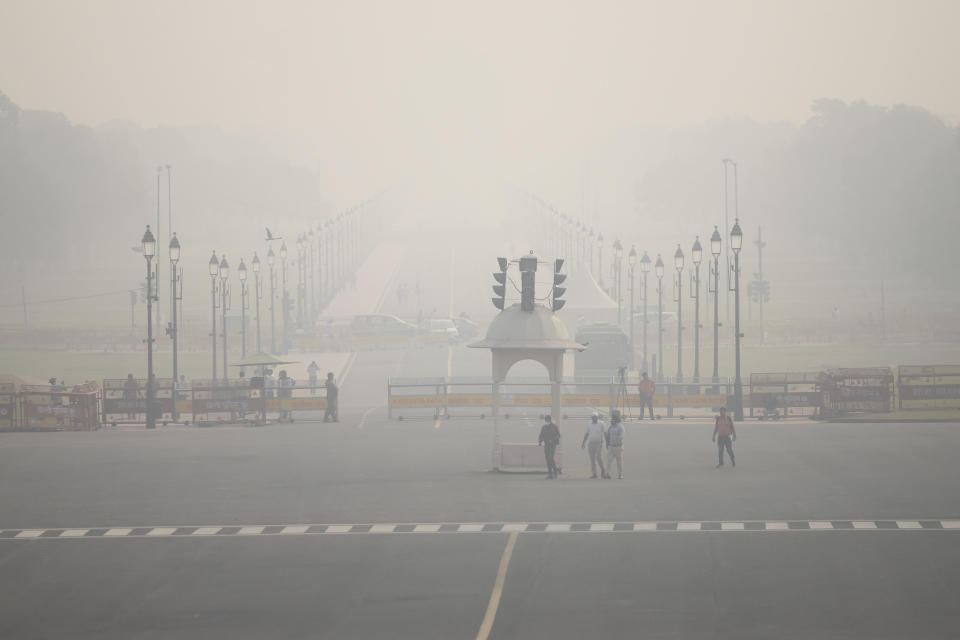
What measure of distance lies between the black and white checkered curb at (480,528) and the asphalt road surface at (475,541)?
74 millimetres

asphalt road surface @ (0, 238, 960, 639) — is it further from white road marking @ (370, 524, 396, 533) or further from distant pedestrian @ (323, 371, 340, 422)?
distant pedestrian @ (323, 371, 340, 422)

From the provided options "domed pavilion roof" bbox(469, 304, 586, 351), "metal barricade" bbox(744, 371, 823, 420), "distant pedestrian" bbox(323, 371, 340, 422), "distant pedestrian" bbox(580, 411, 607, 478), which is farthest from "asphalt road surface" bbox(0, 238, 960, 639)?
A: "distant pedestrian" bbox(323, 371, 340, 422)

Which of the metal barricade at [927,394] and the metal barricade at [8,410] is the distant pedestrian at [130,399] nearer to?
the metal barricade at [8,410]

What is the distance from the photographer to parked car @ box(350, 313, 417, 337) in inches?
3656

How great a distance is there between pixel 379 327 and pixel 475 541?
233 feet

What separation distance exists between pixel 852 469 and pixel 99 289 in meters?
108

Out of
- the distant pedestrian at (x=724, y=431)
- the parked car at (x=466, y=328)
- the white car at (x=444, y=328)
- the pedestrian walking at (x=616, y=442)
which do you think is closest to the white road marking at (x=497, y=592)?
the pedestrian walking at (x=616, y=442)

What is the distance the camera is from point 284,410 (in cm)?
4844

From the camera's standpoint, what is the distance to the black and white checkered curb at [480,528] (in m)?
24.4

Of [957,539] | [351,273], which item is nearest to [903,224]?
[351,273]

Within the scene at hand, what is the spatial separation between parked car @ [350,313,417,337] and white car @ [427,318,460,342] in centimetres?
110

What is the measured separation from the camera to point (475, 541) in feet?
78.4

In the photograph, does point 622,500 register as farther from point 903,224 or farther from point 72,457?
point 903,224

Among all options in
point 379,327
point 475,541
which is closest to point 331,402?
point 475,541
